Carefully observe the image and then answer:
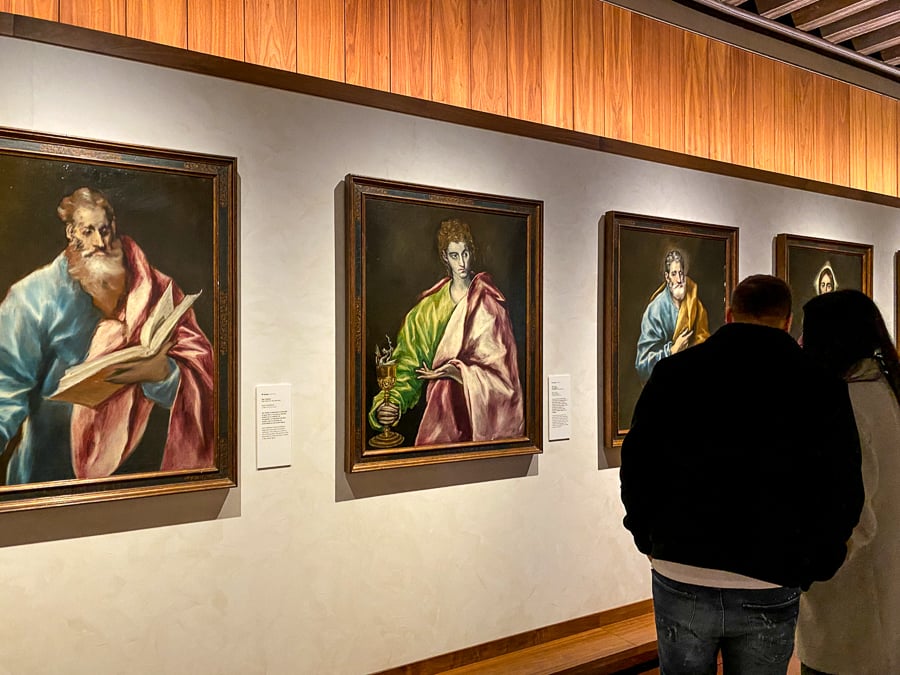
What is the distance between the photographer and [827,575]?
2133 millimetres

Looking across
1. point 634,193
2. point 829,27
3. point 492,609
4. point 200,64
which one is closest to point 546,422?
point 492,609

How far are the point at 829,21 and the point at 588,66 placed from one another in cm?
174

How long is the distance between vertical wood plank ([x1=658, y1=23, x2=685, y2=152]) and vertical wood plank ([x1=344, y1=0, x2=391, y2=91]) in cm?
173

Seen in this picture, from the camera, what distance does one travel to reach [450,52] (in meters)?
3.47

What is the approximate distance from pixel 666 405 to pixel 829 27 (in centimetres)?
390

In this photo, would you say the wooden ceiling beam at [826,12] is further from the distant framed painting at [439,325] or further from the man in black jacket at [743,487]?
the man in black jacket at [743,487]

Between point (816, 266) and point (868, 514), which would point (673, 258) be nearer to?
point (816, 266)

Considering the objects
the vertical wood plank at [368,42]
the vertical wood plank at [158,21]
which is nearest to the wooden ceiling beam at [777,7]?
the vertical wood plank at [368,42]

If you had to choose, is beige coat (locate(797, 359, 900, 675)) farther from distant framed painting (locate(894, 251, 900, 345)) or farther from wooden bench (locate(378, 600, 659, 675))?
distant framed painting (locate(894, 251, 900, 345))

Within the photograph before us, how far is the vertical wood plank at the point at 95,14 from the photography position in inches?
103

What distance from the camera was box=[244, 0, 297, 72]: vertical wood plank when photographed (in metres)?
2.94

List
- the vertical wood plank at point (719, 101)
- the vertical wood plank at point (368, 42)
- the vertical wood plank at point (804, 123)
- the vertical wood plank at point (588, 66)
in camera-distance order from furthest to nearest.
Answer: the vertical wood plank at point (804, 123), the vertical wood plank at point (719, 101), the vertical wood plank at point (588, 66), the vertical wood plank at point (368, 42)

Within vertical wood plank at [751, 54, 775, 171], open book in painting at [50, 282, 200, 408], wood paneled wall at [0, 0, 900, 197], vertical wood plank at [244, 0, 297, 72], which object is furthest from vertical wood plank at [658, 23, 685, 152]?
open book in painting at [50, 282, 200, 408]

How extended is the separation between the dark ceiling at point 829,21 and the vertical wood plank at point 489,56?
4.51 feet
